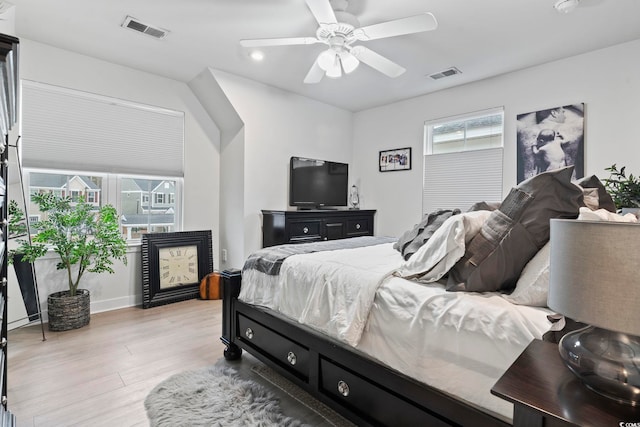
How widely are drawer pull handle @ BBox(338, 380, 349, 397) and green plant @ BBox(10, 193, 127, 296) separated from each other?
2547 mm

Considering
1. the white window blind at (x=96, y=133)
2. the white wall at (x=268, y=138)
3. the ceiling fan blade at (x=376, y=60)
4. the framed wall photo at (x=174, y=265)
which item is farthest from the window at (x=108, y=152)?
the ceiling fan blade at (x=376, y=60)

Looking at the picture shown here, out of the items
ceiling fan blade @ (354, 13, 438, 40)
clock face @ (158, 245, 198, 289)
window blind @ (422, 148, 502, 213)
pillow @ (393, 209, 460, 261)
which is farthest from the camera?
window blind @ (422, 148, 502, 213)

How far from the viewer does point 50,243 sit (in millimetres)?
3021

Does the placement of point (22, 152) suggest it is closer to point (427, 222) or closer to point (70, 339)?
point (70, 339)

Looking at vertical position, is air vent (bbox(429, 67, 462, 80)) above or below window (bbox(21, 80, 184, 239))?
above

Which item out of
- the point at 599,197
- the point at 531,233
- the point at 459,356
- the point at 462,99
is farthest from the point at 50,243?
the point at 462,99

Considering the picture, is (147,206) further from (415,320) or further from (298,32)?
(415,320)

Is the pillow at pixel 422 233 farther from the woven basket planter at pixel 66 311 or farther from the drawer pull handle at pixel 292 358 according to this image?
the woven basket planter at pixel 66 311

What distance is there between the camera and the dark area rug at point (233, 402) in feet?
5.57

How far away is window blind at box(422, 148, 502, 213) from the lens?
12.8ft

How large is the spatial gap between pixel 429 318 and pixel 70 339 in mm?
2986

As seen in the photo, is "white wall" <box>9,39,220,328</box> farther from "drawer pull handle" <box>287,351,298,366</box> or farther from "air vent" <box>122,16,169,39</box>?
"drawer pull handle" <box>287,351,298,366</box>

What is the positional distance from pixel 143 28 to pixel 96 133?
126cm

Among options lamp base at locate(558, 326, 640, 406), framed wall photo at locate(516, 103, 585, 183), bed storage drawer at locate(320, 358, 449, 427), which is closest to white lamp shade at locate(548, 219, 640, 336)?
lamp base at locate(558, 326, 640, 406)
